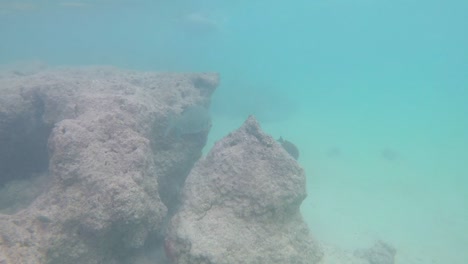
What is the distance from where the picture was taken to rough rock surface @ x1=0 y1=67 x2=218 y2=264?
3.72 m

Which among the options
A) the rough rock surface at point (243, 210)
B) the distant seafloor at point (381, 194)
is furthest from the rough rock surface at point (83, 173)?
the distant seafloor at point (381, 194)

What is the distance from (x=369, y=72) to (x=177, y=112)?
508 feet

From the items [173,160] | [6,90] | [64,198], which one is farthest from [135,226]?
[6,90]

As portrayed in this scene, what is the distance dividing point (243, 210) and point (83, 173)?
2229mm

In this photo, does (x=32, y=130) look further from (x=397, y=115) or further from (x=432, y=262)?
(x=397, y=115)

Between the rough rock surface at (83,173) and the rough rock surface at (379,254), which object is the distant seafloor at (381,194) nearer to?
the rough rock surface at (379,254)

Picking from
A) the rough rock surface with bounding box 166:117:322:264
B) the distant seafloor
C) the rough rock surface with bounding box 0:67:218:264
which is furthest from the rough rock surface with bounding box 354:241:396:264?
the rough rock surface with bounding box 0:67:218:264

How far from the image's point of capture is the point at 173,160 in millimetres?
6480

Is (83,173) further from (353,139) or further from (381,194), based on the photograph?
(353,139)

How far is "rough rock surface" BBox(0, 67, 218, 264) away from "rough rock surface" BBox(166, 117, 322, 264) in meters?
0.55

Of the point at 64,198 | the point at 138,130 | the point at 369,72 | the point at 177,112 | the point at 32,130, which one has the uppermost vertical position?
the point at 369,72

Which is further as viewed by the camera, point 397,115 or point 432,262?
point 397,115

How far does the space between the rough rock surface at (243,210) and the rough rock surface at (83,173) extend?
1.79 feet

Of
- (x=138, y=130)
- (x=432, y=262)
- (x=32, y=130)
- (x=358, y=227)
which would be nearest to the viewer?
(x=138, y=130)
